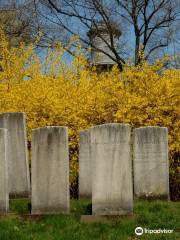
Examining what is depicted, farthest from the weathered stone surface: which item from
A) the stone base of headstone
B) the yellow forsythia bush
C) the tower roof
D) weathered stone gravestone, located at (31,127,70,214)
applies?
the tower roof

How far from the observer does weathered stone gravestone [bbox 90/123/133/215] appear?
7.02 metres

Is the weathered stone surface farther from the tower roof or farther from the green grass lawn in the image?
the tower roof

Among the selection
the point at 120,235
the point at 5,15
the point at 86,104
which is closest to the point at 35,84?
the point at 86,104

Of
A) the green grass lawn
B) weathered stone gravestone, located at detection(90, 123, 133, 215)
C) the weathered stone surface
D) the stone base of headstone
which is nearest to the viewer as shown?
the green grass lawn

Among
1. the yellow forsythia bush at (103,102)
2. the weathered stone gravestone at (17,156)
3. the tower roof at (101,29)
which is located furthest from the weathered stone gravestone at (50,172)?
the tower roof at (101,29)

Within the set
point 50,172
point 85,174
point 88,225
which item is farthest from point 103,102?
point 88,225

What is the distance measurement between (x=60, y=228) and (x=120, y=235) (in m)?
0.85

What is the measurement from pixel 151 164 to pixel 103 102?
2907 mm

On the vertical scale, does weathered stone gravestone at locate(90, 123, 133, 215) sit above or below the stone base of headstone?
above

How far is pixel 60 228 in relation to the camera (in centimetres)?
637

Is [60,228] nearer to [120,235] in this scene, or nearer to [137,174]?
[120,235]

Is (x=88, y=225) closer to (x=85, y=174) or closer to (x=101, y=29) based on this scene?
(x=85, y=174)

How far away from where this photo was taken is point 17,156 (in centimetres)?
871

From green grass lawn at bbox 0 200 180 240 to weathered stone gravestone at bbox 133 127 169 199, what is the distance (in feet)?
2.87
